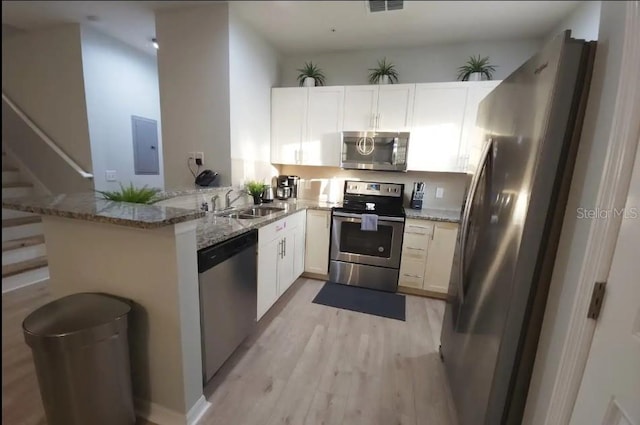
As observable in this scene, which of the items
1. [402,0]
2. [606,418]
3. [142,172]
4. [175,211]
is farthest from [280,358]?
[142,172]

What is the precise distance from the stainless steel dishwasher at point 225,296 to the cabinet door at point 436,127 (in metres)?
1.83

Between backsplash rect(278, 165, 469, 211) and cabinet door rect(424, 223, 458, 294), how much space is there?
0.46m

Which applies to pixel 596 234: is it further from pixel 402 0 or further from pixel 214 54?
pixel 214 54

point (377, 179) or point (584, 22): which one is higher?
point (584, 22)

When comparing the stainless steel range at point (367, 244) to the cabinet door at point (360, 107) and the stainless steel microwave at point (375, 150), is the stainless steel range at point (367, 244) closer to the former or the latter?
the stainless steel microwave at point (375, 150)

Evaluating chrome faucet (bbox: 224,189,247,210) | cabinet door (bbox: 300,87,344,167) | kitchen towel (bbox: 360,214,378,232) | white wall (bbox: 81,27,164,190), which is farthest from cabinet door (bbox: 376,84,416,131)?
white wall (bbox: 81,27,164,190)

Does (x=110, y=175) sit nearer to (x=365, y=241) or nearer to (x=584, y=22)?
(x=365, y=241)

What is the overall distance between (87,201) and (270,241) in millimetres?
1096

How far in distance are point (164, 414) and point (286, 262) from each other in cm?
128

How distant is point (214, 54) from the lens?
5.95 ft

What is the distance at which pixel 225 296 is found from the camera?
1.47 metres

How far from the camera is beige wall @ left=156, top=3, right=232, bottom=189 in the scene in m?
1.54

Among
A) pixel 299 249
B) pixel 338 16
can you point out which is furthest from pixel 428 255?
pixel 338 16

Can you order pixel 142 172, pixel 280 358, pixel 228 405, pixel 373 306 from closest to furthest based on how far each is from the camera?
pixel 228 405 → pixel 280 358 → pixel 373 306 → pixel 142 172
